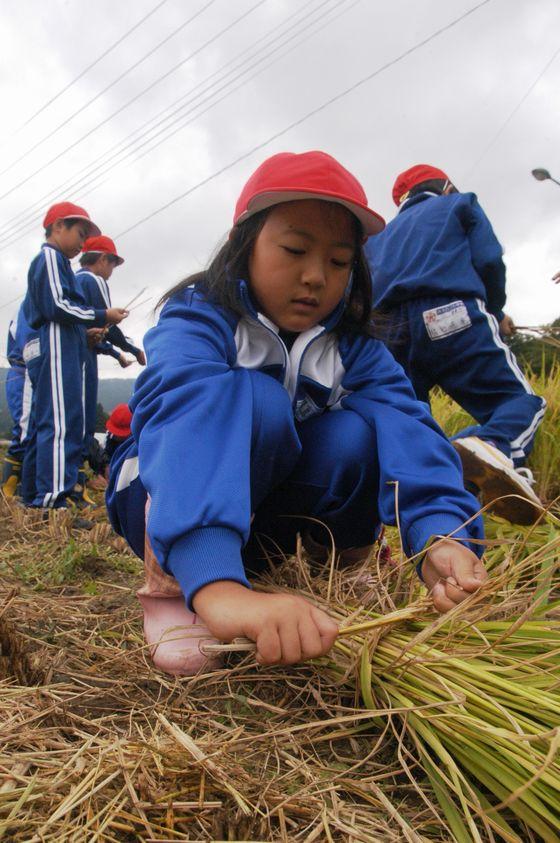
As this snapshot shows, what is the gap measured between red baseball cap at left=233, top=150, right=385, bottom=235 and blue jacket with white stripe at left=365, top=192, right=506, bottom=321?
1.36 meters

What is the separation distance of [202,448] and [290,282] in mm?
441

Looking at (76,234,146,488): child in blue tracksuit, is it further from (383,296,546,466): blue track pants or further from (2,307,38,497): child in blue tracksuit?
(383,296,546,466): blue track pants

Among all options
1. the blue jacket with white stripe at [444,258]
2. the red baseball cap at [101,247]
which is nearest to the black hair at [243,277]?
the blue jacket with white stripe at [444,258]

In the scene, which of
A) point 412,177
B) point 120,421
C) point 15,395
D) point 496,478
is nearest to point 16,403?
point 15,395

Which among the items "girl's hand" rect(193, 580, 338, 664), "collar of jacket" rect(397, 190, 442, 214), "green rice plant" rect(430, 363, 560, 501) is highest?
"collar of jacket" rect(397, 190, 442, 214)

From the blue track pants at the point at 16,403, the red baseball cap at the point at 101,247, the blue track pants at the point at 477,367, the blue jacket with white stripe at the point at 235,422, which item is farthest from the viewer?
the red baseball cap at the point at 101,247

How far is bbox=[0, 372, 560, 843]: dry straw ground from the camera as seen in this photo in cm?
75

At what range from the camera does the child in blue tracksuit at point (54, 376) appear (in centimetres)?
349

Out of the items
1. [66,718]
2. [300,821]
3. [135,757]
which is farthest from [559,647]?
[66,718]

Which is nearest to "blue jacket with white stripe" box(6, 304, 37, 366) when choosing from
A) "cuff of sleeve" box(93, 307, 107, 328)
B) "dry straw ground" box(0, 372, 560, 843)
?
"cuff of sleeve" box(93, 307, 107, 328)

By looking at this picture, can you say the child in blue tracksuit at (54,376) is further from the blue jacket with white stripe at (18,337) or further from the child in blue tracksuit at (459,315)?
the child in blue tracksuit at (459,315)

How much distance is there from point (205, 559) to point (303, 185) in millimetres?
770

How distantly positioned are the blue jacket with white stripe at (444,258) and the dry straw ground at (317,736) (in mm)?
1747

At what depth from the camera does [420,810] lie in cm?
84
